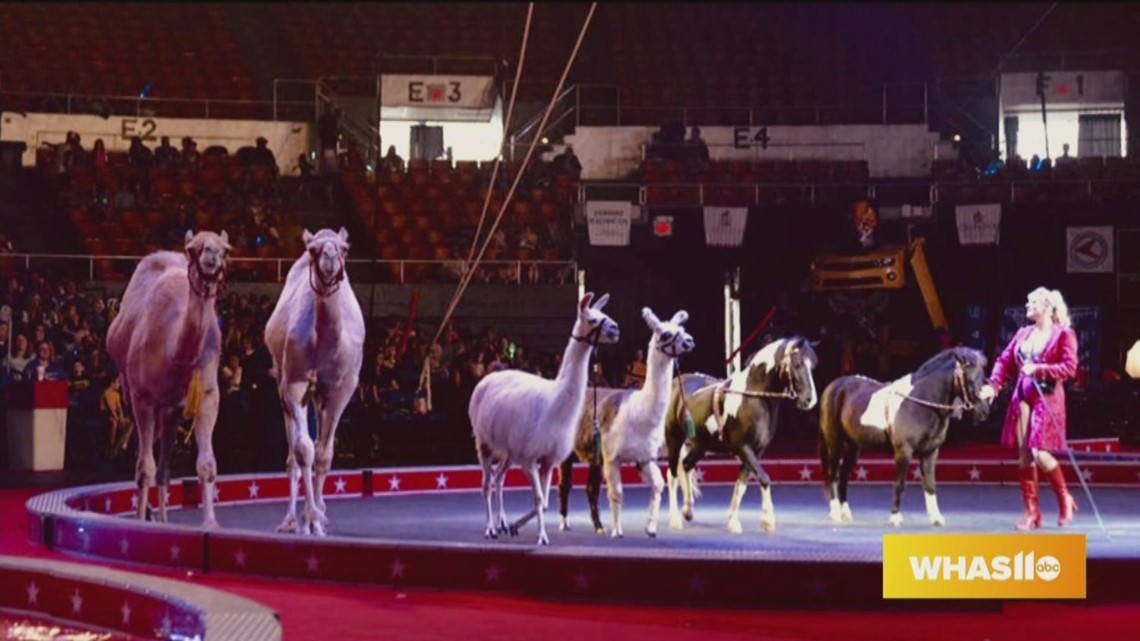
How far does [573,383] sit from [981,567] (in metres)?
4.11

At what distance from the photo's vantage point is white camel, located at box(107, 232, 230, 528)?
483 inches

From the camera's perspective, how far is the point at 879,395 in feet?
48.4

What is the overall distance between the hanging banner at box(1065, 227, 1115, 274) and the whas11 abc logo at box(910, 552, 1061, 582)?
20428 millimetres


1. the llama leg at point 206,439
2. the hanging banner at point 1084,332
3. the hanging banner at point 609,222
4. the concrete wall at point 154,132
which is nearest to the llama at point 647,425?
the llama leg at point 206,439

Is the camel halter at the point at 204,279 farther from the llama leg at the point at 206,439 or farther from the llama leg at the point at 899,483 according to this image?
the llama leg at the point at 899,483

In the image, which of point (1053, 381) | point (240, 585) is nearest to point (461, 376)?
point (1053, 381)

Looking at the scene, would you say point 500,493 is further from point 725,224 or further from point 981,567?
A: point 725,224

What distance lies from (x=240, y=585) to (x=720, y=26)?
97.9 ft

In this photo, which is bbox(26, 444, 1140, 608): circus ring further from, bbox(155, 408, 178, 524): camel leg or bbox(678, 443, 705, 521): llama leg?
bbox(155, 408, 178, 524): camel leg

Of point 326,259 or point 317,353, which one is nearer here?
point 326,259

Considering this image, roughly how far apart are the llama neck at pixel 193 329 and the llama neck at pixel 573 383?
8.91 feet

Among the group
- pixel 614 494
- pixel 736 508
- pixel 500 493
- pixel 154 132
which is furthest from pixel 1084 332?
pixel 154 132

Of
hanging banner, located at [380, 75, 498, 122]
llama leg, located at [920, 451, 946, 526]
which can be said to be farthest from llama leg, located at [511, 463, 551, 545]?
hanging banner, located at [380, 75, 498, 122]

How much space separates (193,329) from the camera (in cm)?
1238
